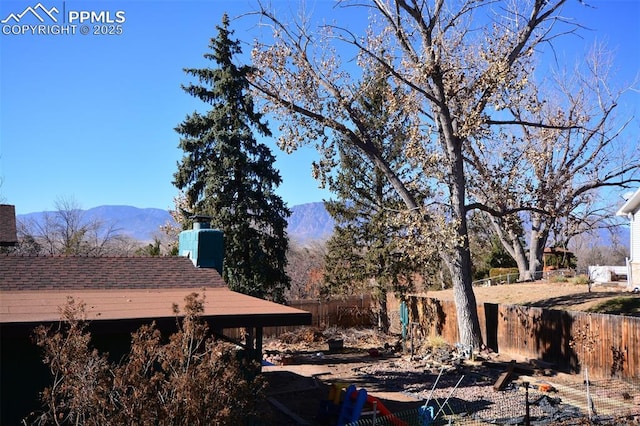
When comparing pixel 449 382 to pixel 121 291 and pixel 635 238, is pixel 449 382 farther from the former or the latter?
pixel 635 238

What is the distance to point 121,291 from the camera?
1140 cm

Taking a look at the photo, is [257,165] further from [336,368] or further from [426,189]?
[336,368]

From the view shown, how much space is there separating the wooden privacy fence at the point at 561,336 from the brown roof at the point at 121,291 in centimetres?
950

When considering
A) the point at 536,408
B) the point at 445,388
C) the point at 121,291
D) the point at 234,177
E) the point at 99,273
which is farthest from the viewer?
the point at 234,177

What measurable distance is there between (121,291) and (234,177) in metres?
12.9

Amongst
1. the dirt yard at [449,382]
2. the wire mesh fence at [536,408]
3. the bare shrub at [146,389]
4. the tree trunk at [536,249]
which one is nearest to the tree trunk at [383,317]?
the dirt yard at [449,382]

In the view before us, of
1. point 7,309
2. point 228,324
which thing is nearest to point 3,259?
point 7,309

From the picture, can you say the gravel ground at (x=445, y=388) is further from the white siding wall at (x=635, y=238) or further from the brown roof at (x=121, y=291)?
the white siding wall at (x=635, y=238)

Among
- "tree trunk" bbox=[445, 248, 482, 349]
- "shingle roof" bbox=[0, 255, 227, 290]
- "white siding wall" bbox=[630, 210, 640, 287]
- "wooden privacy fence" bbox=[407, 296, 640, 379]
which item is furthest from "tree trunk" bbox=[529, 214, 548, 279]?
"shingle roof" bbox=[0, 255, 227, 290]

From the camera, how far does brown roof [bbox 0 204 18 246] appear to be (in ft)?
60.6

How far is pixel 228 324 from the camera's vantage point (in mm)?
9398

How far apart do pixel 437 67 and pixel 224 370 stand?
1479 centimetres

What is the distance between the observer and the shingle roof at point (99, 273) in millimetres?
11188

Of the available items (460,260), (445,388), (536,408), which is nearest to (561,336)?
(460,260)
